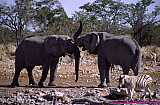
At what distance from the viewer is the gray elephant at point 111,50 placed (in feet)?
49.7

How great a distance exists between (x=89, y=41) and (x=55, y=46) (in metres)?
1.26

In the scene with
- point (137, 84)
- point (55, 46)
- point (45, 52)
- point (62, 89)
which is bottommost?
point (62, 89)

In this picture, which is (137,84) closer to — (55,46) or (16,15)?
(55,46)

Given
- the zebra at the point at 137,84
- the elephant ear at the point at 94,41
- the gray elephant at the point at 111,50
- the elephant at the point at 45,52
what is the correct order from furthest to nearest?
the elephant ear at the point at 94,41 → the elephant at the point at 45,52 → the gray elephant at the point at 111,50 → the zebra at the point at 137,84

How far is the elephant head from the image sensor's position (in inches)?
628

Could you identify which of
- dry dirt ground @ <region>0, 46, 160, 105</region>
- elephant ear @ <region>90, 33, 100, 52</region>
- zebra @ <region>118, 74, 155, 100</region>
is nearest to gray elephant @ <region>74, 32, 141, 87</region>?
elephant ear @ <region>90, 33, 100, 52</region>

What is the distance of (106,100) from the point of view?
1159 centimetres

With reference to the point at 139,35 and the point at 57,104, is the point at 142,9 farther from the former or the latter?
the point at 57,104

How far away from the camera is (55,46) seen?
51.4ft

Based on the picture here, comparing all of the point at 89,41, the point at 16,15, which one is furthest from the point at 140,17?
the point at 89,41

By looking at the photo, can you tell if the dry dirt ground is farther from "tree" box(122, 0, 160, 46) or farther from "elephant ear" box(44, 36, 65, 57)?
"tree" box(122, 0, 160, 46)

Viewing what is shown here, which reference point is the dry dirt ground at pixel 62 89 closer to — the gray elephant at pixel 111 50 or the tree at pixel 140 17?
the gray elephant at pixel 111 50

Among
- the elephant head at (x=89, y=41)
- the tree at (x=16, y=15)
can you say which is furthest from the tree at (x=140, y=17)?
the elephant head at (x=89, y=41)

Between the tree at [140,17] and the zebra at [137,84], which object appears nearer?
the zebra at [137,84]
